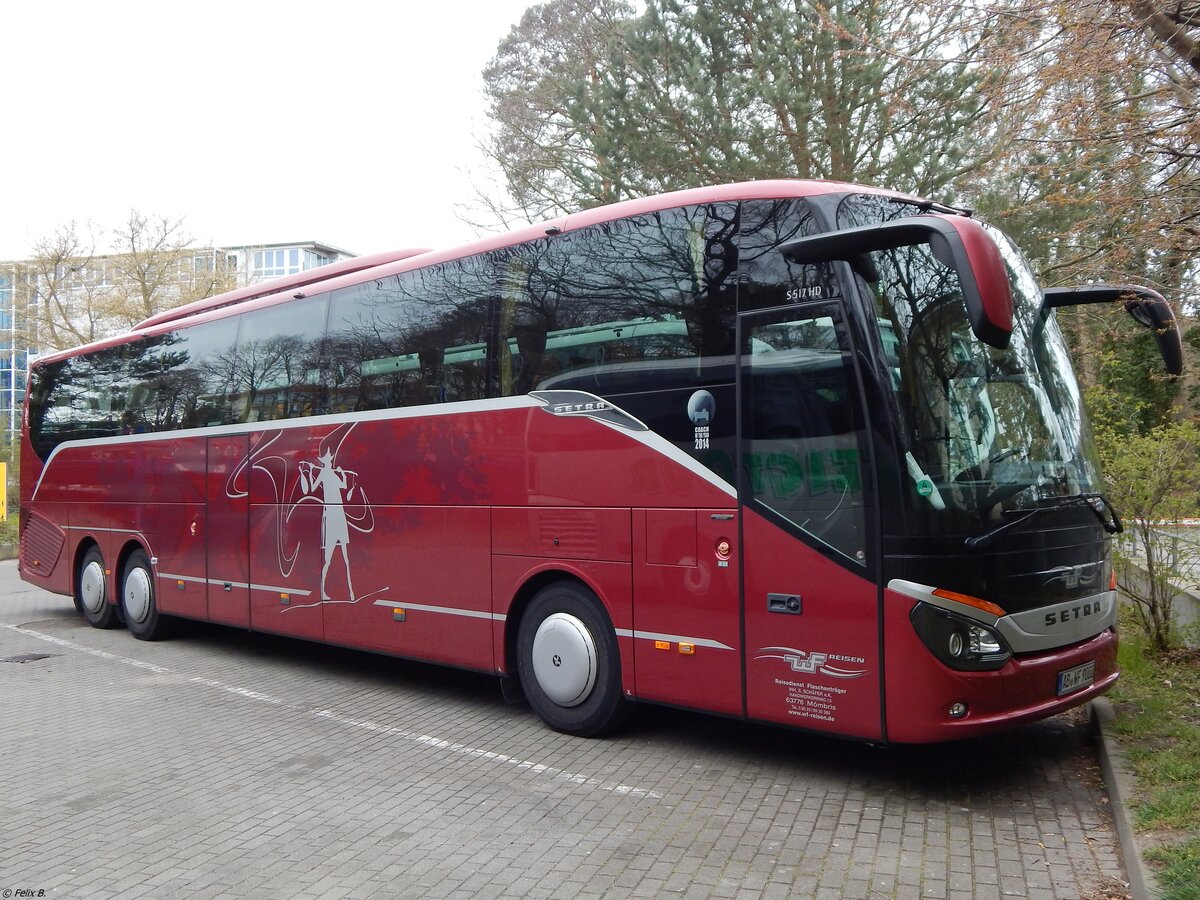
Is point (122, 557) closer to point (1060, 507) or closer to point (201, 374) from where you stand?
point (201, 374)

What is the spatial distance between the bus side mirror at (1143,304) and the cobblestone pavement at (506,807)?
2.71m

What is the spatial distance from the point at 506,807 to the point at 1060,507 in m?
3.59

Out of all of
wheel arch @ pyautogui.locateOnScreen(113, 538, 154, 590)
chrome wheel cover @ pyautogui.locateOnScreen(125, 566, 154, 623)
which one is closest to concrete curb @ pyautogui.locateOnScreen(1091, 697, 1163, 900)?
chrome wheel cover @ pyautogui.locateOnScreen(125, 566, 154, 623)

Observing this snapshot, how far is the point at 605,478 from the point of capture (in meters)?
6.91

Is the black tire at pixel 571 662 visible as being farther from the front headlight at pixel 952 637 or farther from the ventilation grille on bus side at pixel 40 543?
the ventilation grille on bus side at pixel 40 543

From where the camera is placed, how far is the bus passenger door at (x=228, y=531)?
1062 centimetres

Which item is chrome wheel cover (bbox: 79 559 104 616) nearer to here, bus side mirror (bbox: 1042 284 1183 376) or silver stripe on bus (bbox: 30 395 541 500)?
silver stripe on bus (bbox: 30 395 541 500)

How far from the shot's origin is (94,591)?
531 inches

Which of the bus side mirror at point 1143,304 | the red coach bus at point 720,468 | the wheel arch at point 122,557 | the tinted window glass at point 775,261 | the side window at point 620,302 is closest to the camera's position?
the red coach bus at point 720,468

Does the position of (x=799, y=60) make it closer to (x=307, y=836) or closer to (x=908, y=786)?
(x=908, y=786)

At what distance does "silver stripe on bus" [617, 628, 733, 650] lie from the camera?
6250mm

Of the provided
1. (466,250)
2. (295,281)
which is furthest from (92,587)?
(466,250)

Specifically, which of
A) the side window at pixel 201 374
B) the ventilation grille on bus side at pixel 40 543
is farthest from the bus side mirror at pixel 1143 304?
the ventilation grille on bus side at pixel 40 543

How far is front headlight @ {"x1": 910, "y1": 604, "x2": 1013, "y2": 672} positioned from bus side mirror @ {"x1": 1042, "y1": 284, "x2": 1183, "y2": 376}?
8.57 ft
